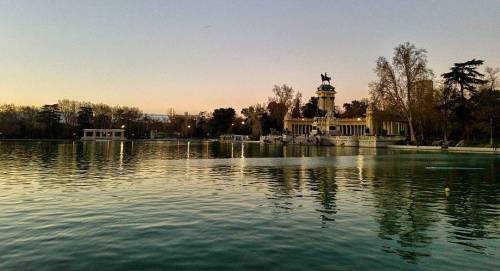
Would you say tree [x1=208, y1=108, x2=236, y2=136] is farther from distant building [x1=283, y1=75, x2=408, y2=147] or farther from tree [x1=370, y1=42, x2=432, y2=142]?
tree [x1=370, y1=42, x2=432, y2=142]

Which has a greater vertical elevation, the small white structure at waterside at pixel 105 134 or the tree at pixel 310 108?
the tree at pixel 310 108

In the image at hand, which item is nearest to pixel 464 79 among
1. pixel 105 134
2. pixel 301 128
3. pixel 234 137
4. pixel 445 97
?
pixel 445 97

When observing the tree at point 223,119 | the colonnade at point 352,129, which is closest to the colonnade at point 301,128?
the colonnade at point 352,129

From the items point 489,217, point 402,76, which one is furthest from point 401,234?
point 402,76

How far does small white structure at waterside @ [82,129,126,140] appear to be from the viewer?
13338 centimetres

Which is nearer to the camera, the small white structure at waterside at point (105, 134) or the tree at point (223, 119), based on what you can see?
the small white structure at waterside at point (105, 134)

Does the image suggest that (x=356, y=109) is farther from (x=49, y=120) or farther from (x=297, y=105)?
(x=49, y=120)

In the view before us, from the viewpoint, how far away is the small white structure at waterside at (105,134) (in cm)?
13338

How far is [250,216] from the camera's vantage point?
11.1 m

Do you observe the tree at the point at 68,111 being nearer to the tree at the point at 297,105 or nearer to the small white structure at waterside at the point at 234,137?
the small white structure at waterside at the point at 234,137

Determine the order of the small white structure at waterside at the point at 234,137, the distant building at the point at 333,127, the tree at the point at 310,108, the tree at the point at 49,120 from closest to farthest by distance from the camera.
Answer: the distant building at the point at 333,127
the tree at the point at 310,108
the small white structure at waterside at the point at 234,137
the tree at the point at 49,120

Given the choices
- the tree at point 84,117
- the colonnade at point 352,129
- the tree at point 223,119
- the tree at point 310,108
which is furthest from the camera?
the tree at point 223,119

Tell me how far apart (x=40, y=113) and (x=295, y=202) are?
13495 cm

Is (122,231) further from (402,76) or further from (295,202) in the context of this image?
(402,76)
